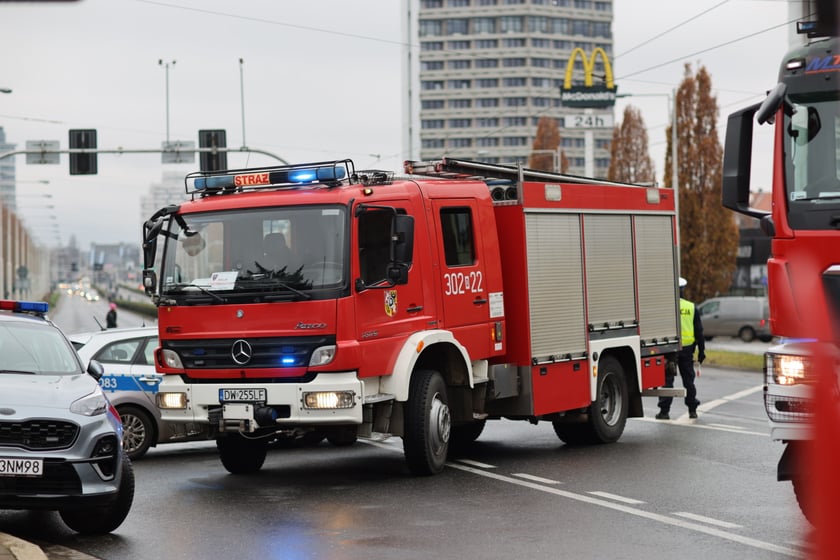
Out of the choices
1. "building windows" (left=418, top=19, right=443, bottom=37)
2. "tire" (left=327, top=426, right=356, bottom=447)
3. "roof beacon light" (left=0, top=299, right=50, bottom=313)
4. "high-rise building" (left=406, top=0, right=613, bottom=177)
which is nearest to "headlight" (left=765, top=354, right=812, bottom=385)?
"tire" (left=327, top=426, right=356, bottom=447)

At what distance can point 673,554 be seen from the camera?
8469 mm

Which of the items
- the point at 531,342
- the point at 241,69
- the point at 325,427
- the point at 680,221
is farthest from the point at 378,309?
the point at 680,221

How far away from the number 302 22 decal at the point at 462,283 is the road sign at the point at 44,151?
97.3ft

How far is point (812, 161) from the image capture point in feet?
29.5

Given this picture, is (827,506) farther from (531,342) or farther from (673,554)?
(531,342)

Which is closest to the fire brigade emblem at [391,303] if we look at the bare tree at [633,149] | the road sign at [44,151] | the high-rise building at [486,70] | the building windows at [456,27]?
the road sign at [44,151]

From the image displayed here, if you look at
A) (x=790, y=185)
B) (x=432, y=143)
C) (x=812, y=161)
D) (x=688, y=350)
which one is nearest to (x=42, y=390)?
(x=790, y=185)

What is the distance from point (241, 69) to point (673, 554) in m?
41.9

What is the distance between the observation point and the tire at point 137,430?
557 inches

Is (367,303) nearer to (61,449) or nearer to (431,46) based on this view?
(61,449)

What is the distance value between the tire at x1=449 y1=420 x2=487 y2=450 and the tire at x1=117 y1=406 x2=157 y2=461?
351 cm

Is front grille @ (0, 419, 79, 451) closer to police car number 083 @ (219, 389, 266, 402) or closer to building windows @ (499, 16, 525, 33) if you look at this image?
police car number 083 @ (219, 389, 266, 402)

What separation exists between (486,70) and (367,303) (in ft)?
484

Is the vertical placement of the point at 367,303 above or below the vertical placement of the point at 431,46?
below
